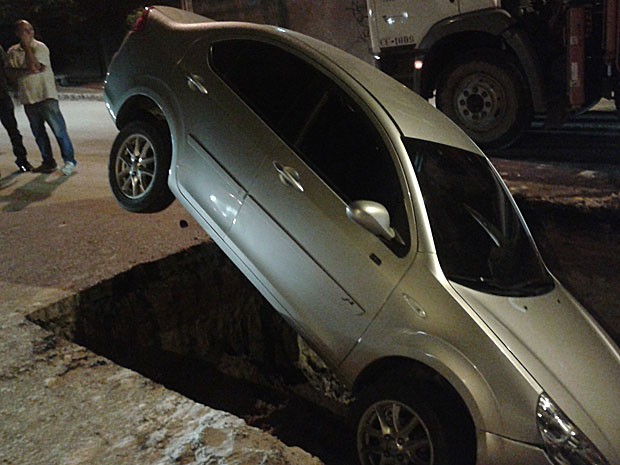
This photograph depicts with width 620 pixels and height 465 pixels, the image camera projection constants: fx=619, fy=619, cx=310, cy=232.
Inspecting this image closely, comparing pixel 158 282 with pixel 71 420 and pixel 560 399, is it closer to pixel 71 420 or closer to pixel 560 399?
pixel 71 420

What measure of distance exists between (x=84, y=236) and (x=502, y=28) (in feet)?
16.7

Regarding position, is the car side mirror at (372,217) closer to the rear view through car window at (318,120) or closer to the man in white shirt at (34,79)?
the rear view through car window at (318,120)

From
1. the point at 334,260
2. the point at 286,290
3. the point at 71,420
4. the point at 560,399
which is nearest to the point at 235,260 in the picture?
the point at 286,290

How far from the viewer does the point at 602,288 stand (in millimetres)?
5672

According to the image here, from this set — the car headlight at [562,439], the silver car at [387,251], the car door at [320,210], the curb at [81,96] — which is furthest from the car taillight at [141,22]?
the curb at [81,96]

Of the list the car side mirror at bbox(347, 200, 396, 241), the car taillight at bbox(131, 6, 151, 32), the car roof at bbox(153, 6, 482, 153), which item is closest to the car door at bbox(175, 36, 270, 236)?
the car roof at bbox(153, 6, 482, 153)

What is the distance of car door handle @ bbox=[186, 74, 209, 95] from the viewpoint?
155 inches

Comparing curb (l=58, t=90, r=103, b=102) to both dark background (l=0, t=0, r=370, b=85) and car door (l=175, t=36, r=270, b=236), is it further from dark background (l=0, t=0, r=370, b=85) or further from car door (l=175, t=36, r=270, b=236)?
car door (l=175, t=36, r=270, b=236)

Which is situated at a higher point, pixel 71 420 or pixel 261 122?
pixel 261 122

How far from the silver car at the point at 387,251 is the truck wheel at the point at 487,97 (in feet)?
13.1

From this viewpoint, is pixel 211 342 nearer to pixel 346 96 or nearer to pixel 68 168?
pixel 346 96

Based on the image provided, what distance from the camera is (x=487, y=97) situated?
7.57 meters

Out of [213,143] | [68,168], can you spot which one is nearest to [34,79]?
[68,168]

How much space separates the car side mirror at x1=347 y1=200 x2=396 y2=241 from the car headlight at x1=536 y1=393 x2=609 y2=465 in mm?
1026
